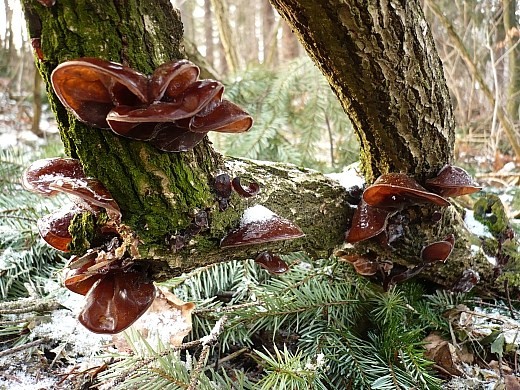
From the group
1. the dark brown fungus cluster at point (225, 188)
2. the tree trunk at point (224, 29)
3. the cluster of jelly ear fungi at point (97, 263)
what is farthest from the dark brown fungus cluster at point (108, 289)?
the tree trunk at point (224, 29)

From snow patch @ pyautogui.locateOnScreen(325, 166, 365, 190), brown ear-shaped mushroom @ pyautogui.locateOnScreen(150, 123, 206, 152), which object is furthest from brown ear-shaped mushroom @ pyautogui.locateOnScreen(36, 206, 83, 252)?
snow patch @ pyautogui.locateOnScreen(325, 166, 365, 190)

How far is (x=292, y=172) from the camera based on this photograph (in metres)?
1.25

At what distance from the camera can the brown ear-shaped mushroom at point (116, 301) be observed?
32.5 inches

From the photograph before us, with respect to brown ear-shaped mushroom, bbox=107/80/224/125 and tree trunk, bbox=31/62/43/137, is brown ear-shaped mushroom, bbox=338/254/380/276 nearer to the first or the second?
brown ear-shaped mushroom, bbox=107/80/224/125

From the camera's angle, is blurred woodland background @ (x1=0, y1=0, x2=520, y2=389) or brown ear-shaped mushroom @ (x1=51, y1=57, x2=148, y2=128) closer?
brown ear-shaped mushroom @ (x1=51, y1=57, x2=148, y2=128)

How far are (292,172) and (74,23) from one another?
69cm

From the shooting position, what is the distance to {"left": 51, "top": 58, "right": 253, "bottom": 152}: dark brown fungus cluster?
65 cm

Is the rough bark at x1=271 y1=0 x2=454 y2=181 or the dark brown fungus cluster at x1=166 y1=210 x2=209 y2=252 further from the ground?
the rough bark at x1=271 y1=0 x2=454 y2=181

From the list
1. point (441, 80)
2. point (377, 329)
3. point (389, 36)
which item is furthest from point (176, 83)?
point (377, 329)

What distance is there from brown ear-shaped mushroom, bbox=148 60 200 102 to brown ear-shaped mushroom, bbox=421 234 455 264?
2.72ft

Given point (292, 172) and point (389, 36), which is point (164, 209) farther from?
point (389, 36)

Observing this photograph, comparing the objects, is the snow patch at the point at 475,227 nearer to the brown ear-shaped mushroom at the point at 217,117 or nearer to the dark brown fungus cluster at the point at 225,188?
the dark brown fungus cluster at the point at 225,188

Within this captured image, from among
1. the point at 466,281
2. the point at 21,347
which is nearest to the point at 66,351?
the point at 21,347

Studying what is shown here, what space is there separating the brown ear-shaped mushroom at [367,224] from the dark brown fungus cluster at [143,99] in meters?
0.51
